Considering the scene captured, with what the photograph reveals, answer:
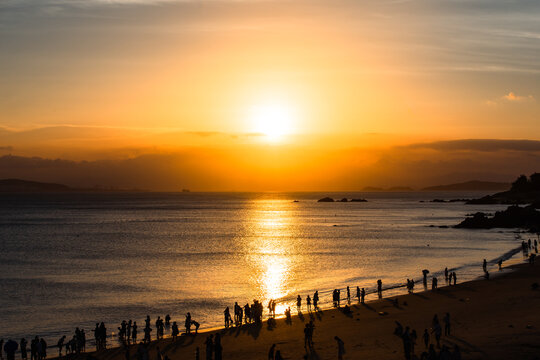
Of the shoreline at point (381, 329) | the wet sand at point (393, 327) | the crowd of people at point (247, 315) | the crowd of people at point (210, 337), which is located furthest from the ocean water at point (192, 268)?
the wet sand at point (393, 327)

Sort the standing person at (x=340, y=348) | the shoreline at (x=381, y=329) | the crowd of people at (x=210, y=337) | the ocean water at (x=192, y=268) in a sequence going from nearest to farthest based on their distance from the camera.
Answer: the crowd of people at (x=210, y=337) < the standing person at (x=340, y=348) < the shoreline at (x=381, y=329) < the ocean water at (x=192, y=268)

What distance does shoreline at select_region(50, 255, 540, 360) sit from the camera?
22.6 m

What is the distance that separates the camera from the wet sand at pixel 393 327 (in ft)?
72.2

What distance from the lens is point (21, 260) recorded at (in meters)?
62.8

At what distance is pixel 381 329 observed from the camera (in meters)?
26.8

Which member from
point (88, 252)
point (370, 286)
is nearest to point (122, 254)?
point (88, 252)

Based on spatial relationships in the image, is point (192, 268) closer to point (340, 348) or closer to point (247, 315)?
point (247, 315)

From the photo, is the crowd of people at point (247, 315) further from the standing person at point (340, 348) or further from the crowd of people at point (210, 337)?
the standing person at point (340, 348)

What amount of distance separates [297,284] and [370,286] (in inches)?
251

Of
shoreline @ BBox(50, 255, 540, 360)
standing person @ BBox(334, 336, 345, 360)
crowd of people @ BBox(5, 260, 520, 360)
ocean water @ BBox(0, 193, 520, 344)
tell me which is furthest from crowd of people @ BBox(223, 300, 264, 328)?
standing person @ BBox(334, 336, 345, 360)

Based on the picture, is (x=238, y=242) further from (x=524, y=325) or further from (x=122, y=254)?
(x=524, y=325)

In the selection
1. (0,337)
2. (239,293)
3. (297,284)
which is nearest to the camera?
(0,337)

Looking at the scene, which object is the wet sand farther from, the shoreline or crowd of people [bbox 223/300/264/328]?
crowd of people [bbox 223/300/264/328]

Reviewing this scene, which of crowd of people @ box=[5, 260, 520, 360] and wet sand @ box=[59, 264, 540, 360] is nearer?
crowd of people @ box=[5, 260, 520, 360]
